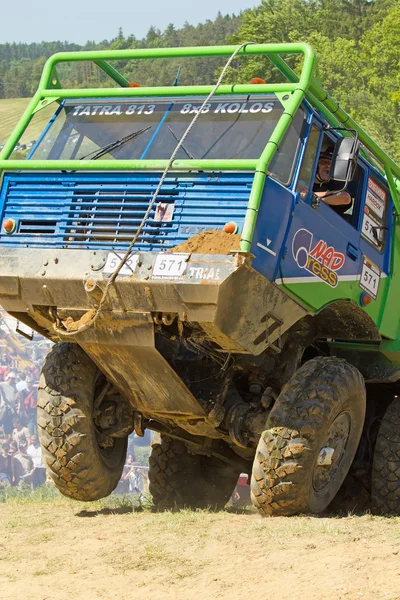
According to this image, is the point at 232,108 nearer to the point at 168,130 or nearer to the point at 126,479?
the point at 168,130

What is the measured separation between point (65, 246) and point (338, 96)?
57.5 meters

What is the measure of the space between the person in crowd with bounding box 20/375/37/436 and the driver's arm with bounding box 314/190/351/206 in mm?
16081

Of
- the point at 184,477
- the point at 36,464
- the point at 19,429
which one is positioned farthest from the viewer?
the point at 19,429

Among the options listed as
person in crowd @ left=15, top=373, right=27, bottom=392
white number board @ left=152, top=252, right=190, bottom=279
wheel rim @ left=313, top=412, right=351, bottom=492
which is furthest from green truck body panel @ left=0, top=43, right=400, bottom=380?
person in crowd @ left=15, top=373, right=27, bottom=392

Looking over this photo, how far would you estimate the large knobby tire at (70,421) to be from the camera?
830cm

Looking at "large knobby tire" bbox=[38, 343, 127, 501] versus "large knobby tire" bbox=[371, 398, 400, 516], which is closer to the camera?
"large knobby tire" bbox=[38, 343, 127, 501]

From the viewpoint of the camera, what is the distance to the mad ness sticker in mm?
7387

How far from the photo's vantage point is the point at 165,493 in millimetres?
10109

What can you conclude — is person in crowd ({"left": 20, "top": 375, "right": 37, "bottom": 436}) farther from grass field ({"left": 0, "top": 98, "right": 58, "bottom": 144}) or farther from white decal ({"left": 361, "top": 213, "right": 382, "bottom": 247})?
white decal ({"left": 361, "top": 213, "right": 382, "bottom": 247})

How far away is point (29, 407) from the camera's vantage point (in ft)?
77.9

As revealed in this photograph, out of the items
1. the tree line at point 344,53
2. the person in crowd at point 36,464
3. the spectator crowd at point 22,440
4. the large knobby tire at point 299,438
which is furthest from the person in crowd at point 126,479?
the tree line at point 344,53

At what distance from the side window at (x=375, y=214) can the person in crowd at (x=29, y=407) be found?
15449 millimetres

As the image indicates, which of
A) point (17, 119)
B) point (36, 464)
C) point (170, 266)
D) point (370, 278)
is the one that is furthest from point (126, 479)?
point (17, 119)

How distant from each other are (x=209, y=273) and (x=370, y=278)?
2124 millimetres
